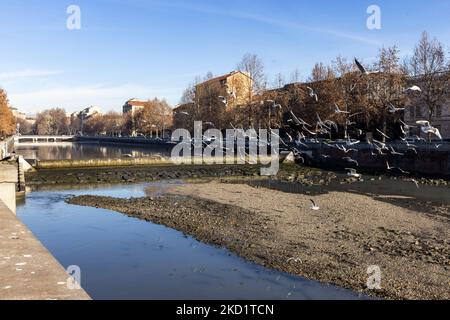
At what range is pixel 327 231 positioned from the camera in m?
18.0

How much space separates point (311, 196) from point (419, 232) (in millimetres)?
11070

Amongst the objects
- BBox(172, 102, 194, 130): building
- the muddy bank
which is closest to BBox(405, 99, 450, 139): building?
the muddy bank

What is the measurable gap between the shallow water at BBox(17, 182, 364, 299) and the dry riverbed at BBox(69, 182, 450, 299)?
82 cm

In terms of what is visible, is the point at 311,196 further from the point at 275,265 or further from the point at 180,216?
the point at 275,265

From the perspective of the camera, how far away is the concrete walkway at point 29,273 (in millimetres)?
6645

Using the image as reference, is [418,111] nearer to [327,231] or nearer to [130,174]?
[130,174]

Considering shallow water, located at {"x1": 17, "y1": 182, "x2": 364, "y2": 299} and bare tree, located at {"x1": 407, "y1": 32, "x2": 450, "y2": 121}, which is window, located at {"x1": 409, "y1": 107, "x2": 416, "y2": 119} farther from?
shallow water, located at {"x1": 17, "y1": 182, "x2": 364, "y2": 299}

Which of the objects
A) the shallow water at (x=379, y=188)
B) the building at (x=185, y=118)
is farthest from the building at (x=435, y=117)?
the building at (x=185, y=118)

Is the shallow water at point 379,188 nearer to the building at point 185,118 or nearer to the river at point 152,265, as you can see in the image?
the river at point 152,265

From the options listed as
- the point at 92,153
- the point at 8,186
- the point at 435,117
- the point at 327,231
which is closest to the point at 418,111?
the point at 435,117

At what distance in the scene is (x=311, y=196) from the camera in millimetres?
29016

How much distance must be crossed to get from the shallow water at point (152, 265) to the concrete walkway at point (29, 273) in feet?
7.88

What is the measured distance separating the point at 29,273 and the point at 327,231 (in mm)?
12797

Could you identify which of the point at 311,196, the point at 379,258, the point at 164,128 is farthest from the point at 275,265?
the point at 164,128
